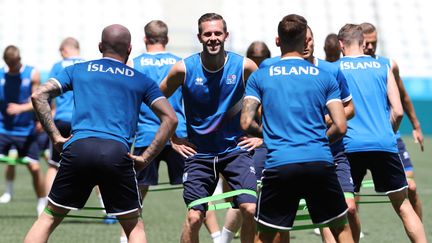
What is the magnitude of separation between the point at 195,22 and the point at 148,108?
25.3 metres

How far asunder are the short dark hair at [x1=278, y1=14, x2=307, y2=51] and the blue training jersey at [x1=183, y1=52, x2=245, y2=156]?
1.47m

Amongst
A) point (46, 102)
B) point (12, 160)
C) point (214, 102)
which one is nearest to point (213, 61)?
point (214, 102)

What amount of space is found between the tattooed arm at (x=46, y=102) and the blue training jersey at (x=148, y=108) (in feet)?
8.51

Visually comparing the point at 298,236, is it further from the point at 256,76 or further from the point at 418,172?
the point at 418,172

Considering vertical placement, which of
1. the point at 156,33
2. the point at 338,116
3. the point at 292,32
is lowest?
the point at 338,116

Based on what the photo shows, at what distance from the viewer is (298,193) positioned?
6.68 meters

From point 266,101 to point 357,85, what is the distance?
2.21m

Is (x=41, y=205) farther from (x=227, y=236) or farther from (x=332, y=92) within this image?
(x=332, y=92)

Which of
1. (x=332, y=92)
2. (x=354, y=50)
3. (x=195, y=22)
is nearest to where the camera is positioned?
(x=332, y=92)

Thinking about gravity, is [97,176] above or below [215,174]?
above

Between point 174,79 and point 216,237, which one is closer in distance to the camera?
point 174,79

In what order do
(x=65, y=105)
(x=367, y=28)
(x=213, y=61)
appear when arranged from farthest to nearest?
(x=65, y=105) → (x=367, y=28) → (x=213, y=61)

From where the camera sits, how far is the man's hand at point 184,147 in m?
8.41

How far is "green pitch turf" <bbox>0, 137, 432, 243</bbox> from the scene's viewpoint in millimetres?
10891
